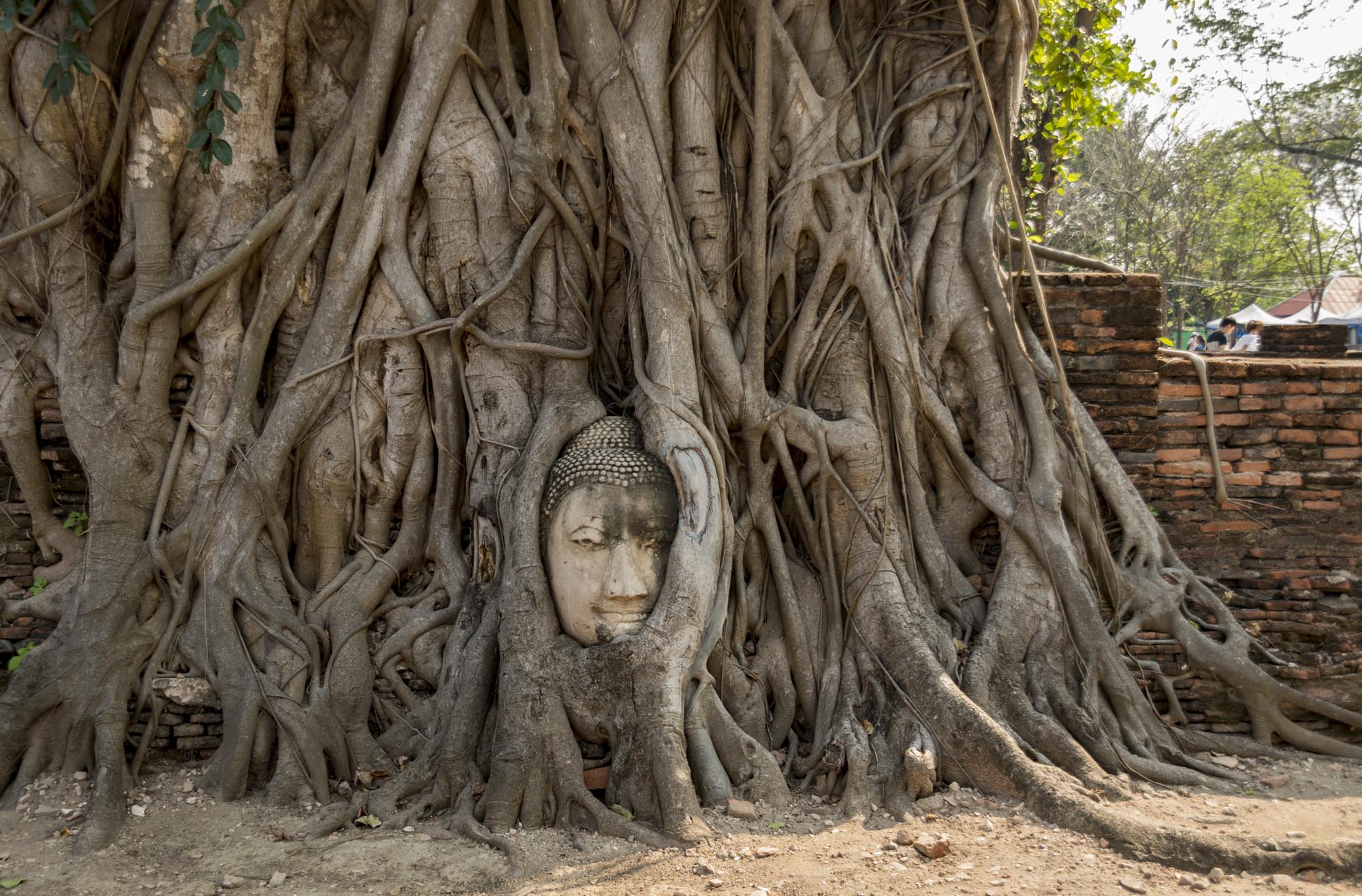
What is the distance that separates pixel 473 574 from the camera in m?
3.67

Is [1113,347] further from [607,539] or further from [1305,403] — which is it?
[607,539]

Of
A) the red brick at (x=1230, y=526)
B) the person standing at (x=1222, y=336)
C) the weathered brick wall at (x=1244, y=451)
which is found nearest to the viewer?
the weathered brick wall at (x=1244, y=451)

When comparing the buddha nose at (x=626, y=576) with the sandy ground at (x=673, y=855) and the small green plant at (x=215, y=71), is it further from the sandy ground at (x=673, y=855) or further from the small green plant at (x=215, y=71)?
the small green plant at (x=215, y=71)

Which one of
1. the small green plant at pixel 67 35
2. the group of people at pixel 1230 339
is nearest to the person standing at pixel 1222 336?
the group of people at pixel 1230 339

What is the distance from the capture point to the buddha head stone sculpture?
3.31m

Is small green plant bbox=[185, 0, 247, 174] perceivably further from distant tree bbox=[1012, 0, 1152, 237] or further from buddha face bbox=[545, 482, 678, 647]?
distant tree bbox=[1012, 0, 1152, 237]

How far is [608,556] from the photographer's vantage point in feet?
10.9

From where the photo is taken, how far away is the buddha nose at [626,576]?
3.28m

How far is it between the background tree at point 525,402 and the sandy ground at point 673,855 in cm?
17

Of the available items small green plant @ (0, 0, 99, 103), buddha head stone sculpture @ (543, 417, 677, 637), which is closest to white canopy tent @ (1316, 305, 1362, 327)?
buddha head stone sculpture @ (543, 417, 677, 637)

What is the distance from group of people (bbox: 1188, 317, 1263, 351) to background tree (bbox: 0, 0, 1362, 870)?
22.8 ft

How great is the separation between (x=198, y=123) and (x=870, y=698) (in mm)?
3182

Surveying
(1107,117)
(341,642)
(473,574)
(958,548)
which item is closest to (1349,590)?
(958,548)

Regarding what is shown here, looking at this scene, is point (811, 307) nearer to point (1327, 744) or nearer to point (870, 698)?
point (870, 698)
